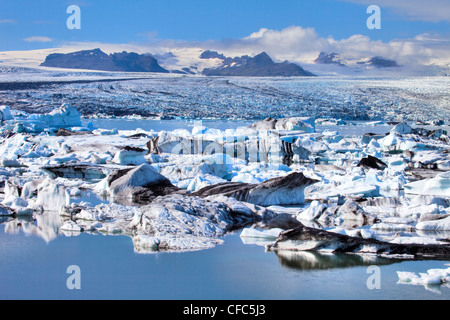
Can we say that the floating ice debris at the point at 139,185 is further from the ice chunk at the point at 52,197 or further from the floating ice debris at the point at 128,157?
the floating ice debris at the point at 128,157

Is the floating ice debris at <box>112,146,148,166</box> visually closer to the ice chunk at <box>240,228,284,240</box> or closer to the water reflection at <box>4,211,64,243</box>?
the water reflection at <box>4,211,64,243</box>

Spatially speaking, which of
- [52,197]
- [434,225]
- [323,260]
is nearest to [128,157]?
[52,197]

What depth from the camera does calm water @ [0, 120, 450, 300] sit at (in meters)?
3.01

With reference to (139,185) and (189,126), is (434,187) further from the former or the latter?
(189,126)

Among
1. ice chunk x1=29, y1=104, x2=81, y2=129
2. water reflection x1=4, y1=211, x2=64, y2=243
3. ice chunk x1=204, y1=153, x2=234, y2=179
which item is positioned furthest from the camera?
ice chunk x1=29, y1=104, x2=81, y2=129

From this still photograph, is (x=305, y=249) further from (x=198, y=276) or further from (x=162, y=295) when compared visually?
(x=162, y=295)

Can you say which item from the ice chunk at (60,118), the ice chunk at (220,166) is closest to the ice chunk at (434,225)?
the ice chunk at (220,166)

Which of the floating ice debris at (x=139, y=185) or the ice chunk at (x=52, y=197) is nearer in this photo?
the ice chunk at (x=52, y=197)

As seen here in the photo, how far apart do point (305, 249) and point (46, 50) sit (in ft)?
215

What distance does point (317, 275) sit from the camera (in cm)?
332

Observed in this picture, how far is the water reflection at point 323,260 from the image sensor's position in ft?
11.5

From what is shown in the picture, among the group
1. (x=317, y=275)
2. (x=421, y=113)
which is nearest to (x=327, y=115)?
(x=421, y=113)

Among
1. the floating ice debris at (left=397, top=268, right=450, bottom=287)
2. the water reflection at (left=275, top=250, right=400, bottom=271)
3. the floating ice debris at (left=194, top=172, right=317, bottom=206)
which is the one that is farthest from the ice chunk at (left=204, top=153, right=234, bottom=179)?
the floating ice debris at (left=397, top=268, right=450, bottom=287)

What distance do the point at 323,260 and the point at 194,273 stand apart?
2.88 feet
